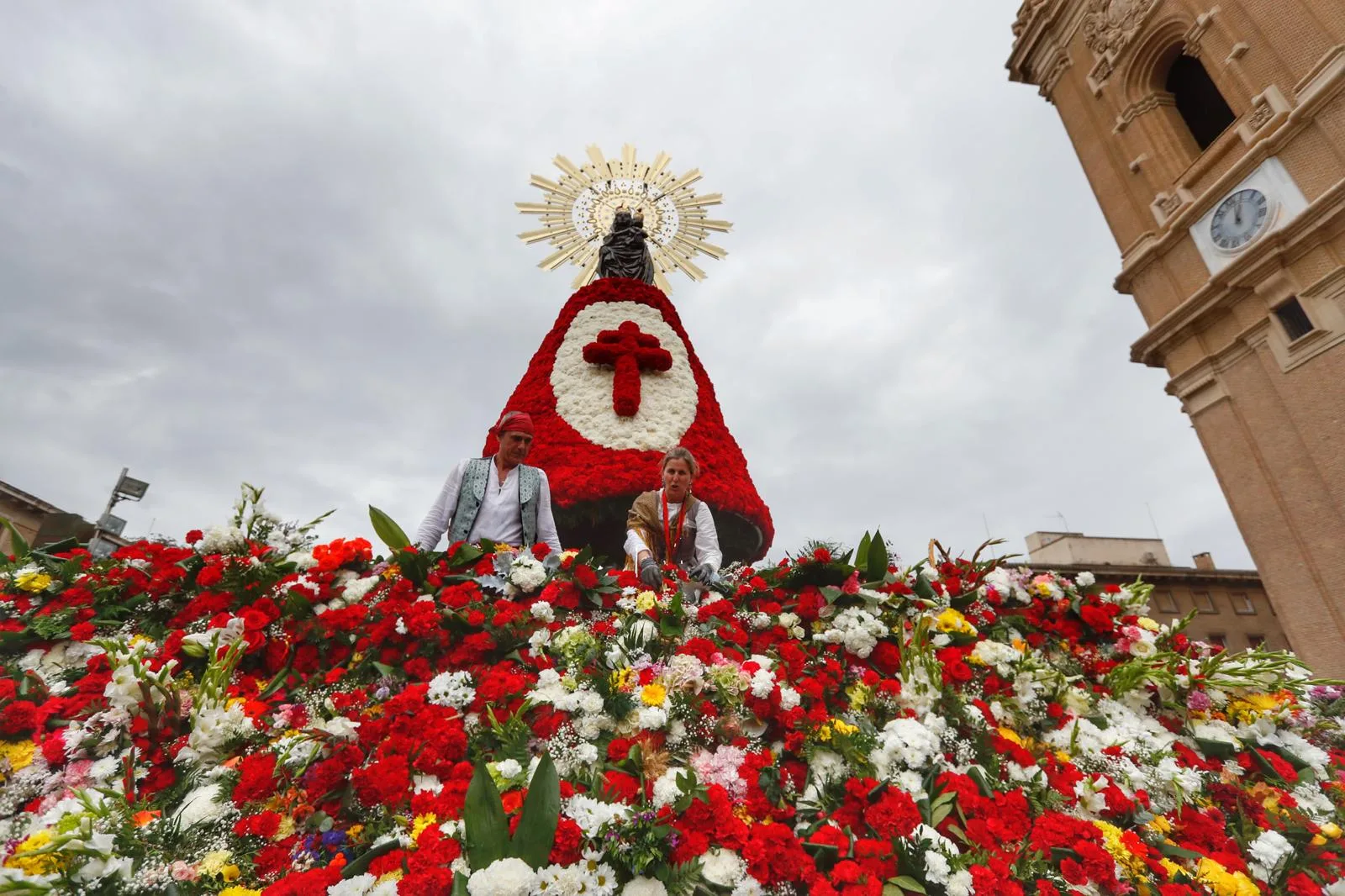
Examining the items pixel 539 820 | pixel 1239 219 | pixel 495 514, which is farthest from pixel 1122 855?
pixel 1239 219

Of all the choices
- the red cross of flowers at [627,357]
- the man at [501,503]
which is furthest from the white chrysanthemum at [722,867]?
the red cross of flowers at [627,357]

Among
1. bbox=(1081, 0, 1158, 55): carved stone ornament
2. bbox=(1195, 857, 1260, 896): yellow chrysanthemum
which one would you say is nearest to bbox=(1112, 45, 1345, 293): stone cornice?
bbox=(1081, 0, 1158, 55): carved stone ornament

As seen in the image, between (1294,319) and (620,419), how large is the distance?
12305 millimetres

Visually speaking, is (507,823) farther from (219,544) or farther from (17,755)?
(219,544)

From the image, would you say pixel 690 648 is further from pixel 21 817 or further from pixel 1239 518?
pixel 1239 518

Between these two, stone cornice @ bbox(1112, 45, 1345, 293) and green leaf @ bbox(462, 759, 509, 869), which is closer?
green leaf @ bbox(462, 759, 509, 869)

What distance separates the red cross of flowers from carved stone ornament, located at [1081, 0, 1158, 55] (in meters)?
15.7

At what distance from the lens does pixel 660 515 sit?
12.6ft

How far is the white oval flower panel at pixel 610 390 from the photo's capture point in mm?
5094

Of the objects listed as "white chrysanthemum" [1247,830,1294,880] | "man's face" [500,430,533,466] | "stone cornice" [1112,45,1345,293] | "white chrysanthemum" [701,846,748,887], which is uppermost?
"stone cornice" [1112,45,1345,293]

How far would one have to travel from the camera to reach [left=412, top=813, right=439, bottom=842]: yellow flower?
5.04ft

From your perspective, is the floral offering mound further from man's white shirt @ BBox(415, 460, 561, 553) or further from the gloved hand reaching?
man's white shirt @ BBox(415, 460, 561, 553)

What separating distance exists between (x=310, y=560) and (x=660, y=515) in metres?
1.91

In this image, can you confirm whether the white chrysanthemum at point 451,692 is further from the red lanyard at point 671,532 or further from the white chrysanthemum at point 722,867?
the red lanyard at point 671,532
